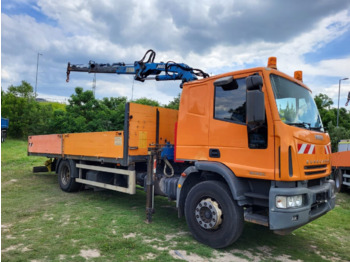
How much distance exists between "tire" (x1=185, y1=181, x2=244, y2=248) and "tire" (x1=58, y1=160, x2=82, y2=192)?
4.34 m

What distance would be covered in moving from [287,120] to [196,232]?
89.0 inches

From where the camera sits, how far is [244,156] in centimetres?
393

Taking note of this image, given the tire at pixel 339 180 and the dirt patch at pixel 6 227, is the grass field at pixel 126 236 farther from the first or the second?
the tire at pixel 339 180

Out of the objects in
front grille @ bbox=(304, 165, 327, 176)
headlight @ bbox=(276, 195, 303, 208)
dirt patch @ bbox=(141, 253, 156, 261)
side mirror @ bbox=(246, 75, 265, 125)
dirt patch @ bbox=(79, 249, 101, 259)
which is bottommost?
dirt patch @ bbox=(79, 249, 101, 259)

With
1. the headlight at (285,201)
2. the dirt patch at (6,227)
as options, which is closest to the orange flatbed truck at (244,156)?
the headlight at (285,201)

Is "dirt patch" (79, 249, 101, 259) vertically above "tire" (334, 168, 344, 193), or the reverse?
"tire" (334, 168, 344, 193)

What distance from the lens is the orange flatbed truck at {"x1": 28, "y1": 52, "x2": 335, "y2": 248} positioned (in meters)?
3.57

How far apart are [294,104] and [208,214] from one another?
214cm

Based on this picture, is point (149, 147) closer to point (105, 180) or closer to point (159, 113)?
point (159, 113)

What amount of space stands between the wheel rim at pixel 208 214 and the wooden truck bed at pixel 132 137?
199 centimetres

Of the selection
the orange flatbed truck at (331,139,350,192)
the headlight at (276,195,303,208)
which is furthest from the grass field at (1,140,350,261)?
the orange flatbed truck at (331,139,350,192)

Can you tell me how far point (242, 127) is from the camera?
3967 mm

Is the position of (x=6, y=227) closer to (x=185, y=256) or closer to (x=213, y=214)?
(x=185, y=256)

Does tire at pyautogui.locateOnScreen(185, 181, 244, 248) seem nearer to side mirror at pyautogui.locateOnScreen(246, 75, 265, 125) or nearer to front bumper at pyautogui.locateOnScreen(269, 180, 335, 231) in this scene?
front bumper at pyautogui.locateOnScreen(269, 180, 335, 231)
